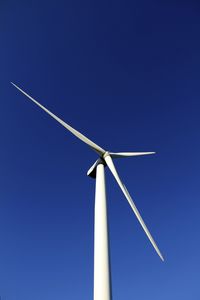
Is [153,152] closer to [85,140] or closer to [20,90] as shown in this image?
[85,140]

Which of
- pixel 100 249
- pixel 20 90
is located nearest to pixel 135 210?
pixel 100 249

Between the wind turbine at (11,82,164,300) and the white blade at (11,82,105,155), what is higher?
the white blade at (11,82,105,155)

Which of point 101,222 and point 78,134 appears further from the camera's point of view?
point 78,134

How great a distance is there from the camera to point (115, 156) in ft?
76.8

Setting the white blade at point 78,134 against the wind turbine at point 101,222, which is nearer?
the wind turbine at point 101,222

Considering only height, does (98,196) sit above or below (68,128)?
below

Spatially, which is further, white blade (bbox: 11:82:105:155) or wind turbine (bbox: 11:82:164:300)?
white blade (bbox: 11:82:105:155)

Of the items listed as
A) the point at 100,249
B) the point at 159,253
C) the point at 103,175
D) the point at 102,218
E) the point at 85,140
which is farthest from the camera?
the point at 85,140

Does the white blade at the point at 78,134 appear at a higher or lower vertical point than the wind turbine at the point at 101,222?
higher

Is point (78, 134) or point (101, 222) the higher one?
point (78, 134)

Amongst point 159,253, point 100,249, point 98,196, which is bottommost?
point 100,249

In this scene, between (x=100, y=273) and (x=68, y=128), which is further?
(x=68, y=128)

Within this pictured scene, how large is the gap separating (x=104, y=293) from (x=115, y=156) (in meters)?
13.1

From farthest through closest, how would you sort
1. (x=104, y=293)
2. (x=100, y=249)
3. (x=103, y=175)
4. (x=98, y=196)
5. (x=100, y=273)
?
(x=103, y=175)
(x=98, y=196)
(x=100, y=249)
(x=100, y=273)
(x=104, y=293)
